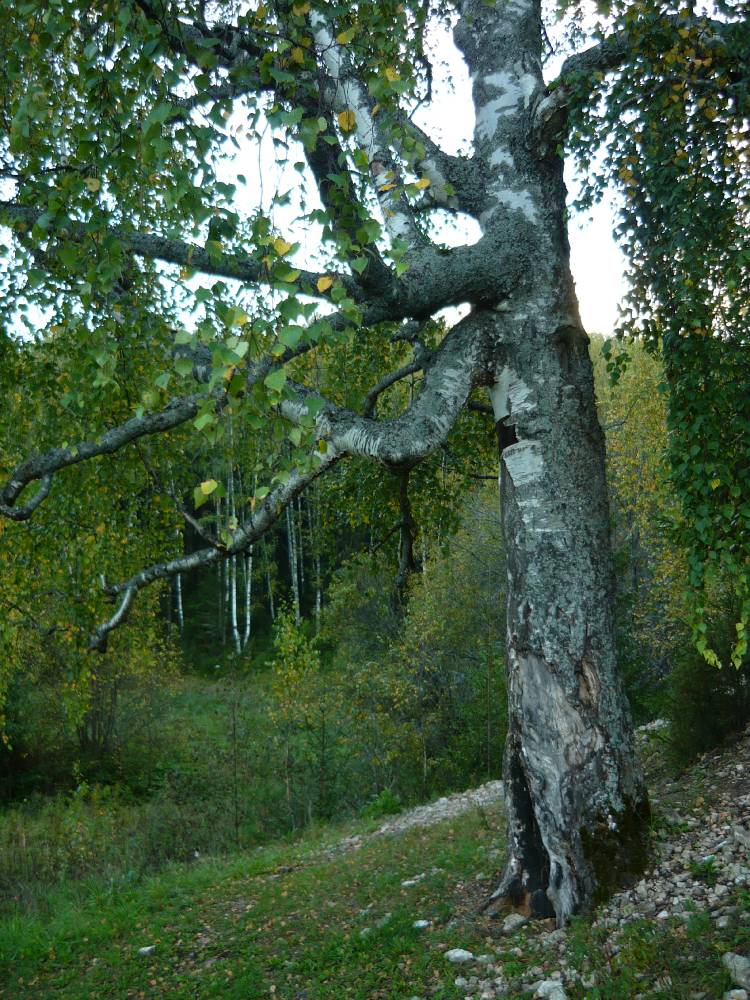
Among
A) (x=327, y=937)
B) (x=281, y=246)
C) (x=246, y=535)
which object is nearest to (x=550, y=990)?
(x=327, y=937)

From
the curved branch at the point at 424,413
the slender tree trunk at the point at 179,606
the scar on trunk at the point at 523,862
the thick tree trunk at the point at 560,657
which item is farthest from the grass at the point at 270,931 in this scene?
the slender tree trunk at the point at 179,606

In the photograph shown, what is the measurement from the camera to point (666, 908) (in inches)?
156

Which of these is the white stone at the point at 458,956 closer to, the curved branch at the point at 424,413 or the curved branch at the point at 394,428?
the curved branch at the point at 394,428

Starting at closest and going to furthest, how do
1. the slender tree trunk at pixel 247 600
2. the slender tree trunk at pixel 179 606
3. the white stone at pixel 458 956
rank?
the white stone at pixel 458 956 < the slender tree trunk at pixel 247 600 < the slender tree trunk at pixel 179 606

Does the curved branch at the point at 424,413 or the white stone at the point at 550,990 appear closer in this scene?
the white stone at the point at 550,990

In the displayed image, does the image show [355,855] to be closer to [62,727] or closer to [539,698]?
[539,698]

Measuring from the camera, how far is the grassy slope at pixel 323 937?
3.60 meters

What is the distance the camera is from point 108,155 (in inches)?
138

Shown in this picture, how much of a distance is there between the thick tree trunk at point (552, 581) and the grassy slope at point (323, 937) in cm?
45

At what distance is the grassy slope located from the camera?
360cm

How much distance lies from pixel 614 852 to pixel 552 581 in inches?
58.6

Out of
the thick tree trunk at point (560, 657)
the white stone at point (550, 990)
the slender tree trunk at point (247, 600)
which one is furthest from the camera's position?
the slender tree trunk at point (247, 600)

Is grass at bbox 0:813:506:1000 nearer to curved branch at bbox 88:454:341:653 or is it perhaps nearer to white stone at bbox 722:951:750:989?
white stone at bbox 722:951:750:989

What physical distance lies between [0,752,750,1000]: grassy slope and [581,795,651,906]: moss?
0.32 m
